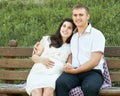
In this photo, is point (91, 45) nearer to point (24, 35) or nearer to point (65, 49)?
point (65, 49)

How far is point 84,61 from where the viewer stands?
6082 mm

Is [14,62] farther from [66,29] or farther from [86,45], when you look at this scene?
[86,45]

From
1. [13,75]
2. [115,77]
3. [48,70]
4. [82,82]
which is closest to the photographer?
[82,82]

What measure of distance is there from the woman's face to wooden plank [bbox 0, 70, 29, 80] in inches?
39.4

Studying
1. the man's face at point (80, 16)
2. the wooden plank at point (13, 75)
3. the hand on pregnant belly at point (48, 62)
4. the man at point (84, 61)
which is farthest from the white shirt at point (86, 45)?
the wooden plank at point (13, 75)

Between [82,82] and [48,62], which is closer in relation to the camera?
[82,82]

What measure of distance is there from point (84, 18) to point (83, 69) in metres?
0.69

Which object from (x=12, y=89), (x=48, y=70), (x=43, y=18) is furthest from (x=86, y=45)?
(x=43, y=18)

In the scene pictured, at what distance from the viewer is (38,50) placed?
21.3ft

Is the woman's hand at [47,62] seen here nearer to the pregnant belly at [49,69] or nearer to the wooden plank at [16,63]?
the pregnant belly at [49,69]

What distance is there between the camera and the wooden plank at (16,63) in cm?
698

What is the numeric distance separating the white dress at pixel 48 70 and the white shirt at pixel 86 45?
20 centimetres

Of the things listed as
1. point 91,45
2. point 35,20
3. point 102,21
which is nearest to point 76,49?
point 91,45

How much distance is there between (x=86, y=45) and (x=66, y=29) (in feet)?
1.33
